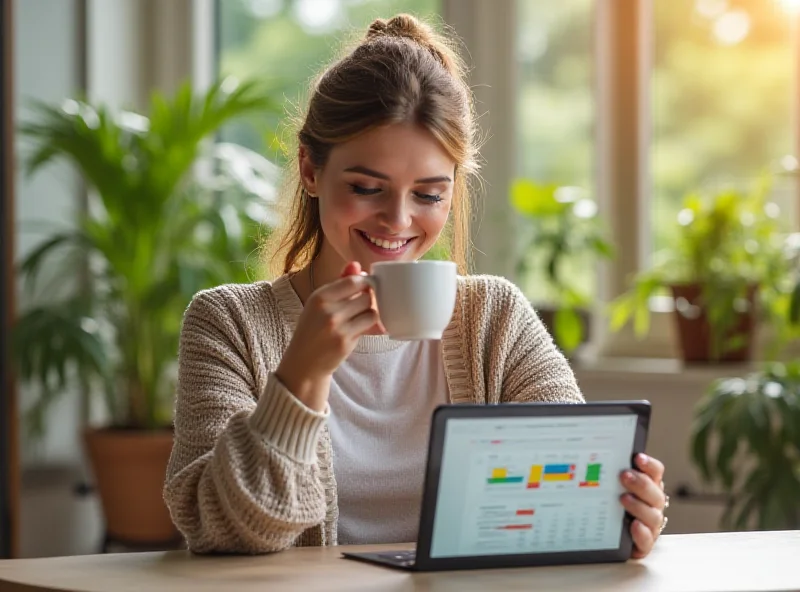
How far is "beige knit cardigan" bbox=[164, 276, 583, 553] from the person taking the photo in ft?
4.13

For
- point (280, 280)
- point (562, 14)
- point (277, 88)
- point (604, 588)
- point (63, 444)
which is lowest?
point (63, 444)

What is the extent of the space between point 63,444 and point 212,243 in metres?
0.84

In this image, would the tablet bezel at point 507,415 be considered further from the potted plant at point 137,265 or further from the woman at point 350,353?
the potted plant at point 137,265

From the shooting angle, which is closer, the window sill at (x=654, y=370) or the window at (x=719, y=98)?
the window sill at (x=654, y=370)

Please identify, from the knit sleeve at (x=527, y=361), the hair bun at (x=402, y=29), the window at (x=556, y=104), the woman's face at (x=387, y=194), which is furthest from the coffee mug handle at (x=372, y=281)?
the window at (x=556, y=104)

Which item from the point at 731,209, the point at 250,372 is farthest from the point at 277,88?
the point at 250,372

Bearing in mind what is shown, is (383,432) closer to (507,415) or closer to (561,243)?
(507,415)

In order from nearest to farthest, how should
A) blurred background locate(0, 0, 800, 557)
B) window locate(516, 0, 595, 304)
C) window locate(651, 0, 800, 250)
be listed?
blurred background locate(0, 0, 800, 557), window locate(651, 0, 800, 250), window locate(516, 0, 595, 304)

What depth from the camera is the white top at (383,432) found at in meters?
1.60

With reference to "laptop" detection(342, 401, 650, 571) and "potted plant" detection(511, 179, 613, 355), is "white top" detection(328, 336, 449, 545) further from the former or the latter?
"potted plant" detection(511, 179, 613, 355)

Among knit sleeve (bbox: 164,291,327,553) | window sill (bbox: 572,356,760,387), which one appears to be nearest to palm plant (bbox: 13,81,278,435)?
window sill (bbox: 572,356,760,387)

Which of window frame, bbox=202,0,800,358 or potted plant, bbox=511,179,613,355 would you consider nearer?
potted plant, bbox=511,179,613,355

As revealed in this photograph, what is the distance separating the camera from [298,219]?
1.79 meters

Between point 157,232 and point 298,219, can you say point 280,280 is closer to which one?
point 298,219
